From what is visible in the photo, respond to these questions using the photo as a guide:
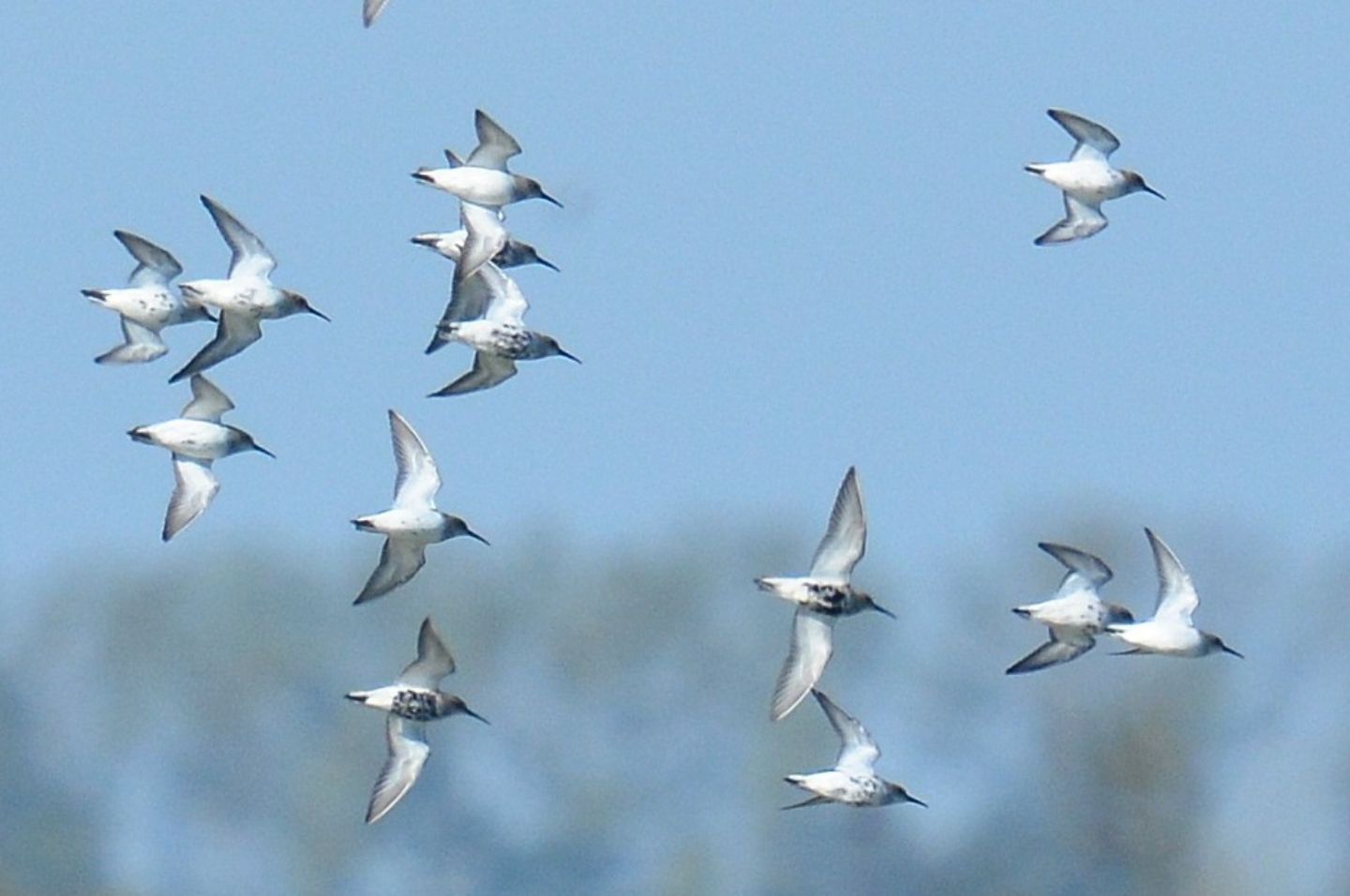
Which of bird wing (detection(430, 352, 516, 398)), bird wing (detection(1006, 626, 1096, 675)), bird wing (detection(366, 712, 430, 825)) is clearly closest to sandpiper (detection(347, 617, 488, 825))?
bird wing (detection(366, 712, 430, 825))

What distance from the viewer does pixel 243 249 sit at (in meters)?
24.8

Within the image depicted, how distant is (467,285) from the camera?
25266mm

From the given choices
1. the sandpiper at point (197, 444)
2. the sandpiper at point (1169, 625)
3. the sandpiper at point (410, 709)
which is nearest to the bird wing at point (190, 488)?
the sandpiper at point (197, 444)

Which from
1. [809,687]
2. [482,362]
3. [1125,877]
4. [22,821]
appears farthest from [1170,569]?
[22,821]

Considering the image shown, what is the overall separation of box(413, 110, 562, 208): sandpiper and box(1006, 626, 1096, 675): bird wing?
395 centimetres

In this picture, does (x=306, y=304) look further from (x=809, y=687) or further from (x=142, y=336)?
(x=809, y=687)

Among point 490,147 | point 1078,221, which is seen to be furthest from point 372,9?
point 1078,221

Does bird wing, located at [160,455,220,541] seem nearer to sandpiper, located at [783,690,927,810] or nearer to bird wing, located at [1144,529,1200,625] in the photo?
sandpiper, located at [783,690,927,810]

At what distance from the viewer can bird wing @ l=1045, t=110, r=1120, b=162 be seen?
25375 millimetres

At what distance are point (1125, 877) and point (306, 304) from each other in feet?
42.0

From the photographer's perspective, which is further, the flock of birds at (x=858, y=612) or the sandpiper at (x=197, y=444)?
the sandpiper at (x=197, y=444)

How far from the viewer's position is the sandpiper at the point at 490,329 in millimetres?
24969

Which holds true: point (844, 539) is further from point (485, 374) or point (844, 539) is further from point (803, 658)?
point (485, 374)

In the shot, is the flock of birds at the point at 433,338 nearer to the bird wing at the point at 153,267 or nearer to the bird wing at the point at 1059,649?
the bird wing at the point at 153,267
